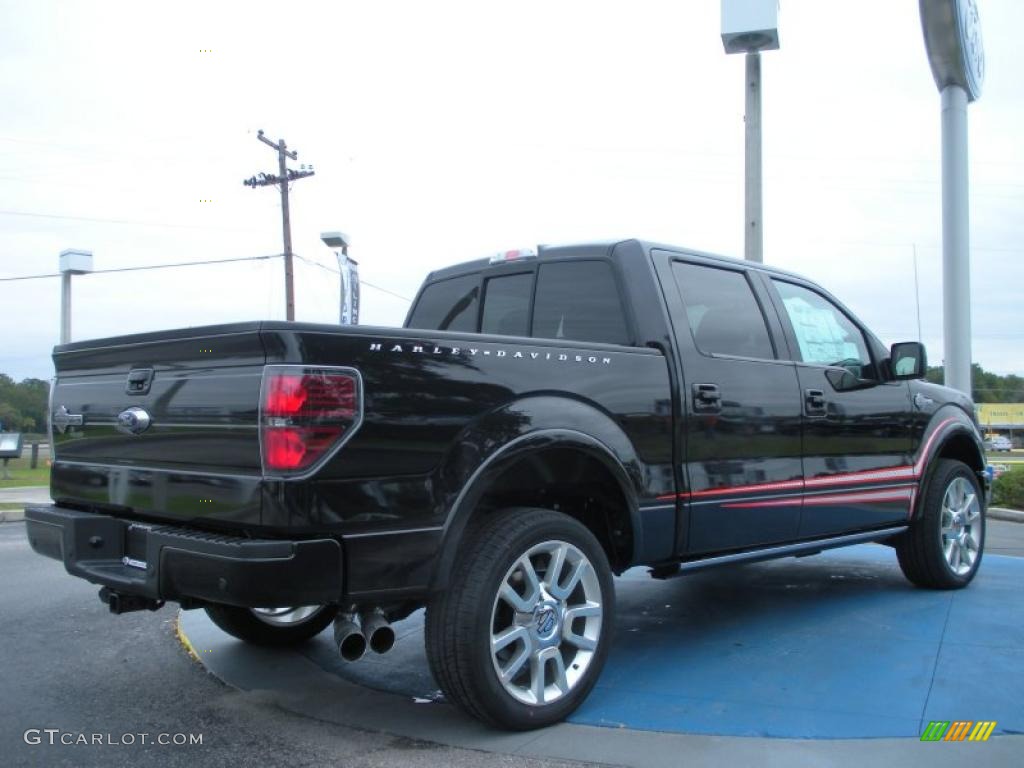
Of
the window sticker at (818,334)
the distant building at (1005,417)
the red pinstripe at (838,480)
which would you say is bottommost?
the distant building at (1005,417)

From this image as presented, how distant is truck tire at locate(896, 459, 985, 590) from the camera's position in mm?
5852

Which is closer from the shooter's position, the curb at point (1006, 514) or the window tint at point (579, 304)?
the window tint at point (579, 304)

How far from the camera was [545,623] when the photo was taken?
360 centimetres

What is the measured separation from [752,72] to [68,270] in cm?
1539

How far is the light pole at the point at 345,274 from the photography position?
50.4 feet

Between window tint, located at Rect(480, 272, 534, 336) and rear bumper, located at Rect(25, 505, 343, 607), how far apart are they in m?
2.18

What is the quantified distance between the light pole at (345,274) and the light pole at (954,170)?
29.6 feet

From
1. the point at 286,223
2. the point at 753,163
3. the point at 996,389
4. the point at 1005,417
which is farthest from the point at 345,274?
the point at 996,389

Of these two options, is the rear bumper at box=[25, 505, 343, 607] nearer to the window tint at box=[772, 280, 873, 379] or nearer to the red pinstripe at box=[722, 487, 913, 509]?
the red pinstripe at box=[722, 487, 913, 509]

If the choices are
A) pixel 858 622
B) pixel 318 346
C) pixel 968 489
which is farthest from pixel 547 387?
pixel 968 489

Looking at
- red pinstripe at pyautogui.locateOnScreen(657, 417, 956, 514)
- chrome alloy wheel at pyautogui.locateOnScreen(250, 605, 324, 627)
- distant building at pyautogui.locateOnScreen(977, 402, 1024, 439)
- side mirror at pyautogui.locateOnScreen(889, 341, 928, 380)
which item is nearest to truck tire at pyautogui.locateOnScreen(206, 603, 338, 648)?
chrome alloy wheel at pyautogui.locateOnScreen(250, 605, 324, 627)

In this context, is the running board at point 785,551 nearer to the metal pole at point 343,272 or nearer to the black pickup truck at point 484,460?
the black pickup truck at point 484,460

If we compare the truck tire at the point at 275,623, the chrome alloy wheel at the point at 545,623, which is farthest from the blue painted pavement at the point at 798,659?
the chrome alloy wheel at the point at 545,623

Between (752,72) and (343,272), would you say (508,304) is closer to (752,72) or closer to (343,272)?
(752,72)
